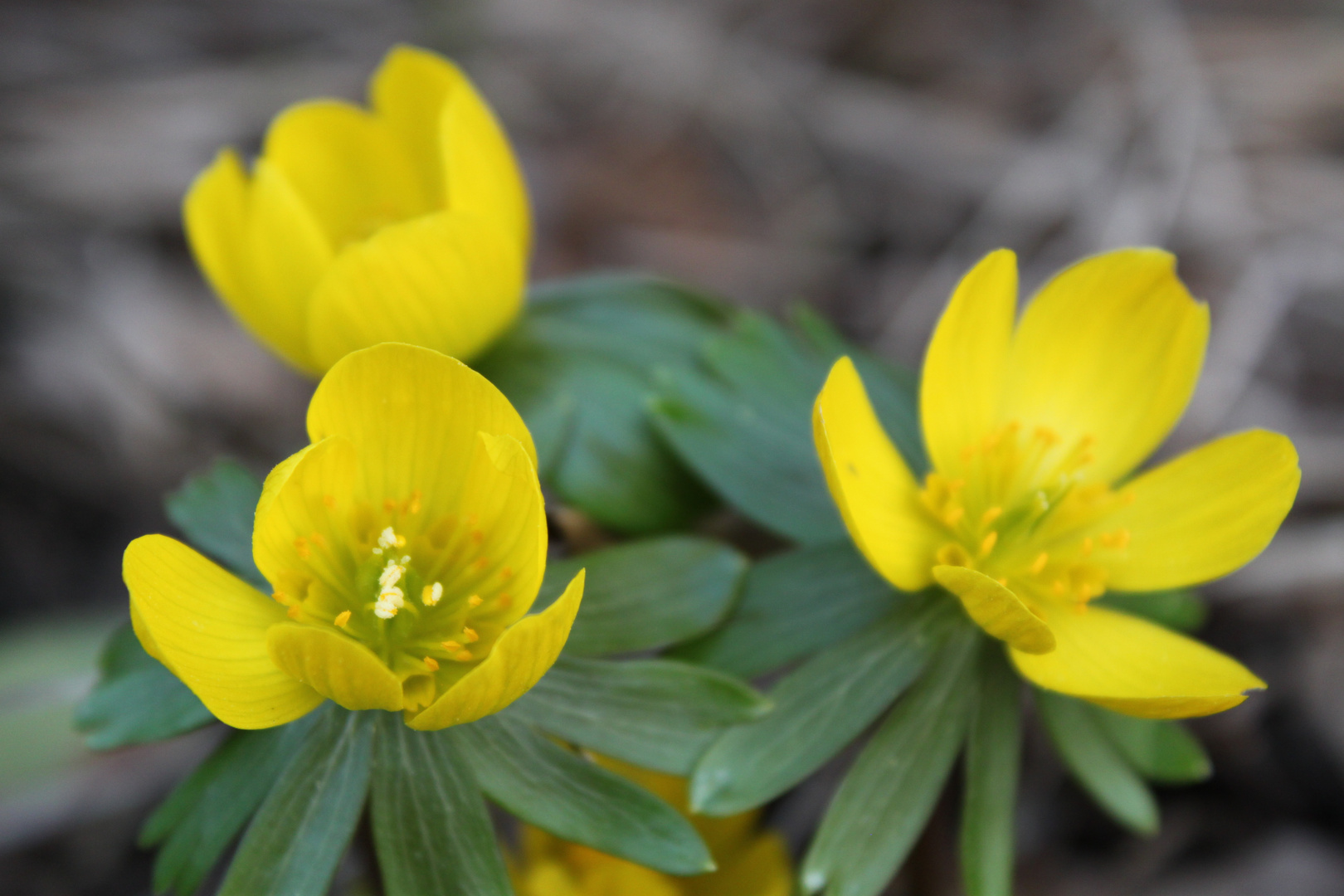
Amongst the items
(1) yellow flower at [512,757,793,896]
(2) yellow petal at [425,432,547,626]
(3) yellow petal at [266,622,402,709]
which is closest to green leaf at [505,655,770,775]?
(2) yellow petal at [425,432,547,626]

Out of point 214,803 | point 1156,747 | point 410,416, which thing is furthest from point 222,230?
point 1156,747

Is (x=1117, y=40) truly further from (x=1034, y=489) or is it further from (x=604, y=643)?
(x=604, y=643)

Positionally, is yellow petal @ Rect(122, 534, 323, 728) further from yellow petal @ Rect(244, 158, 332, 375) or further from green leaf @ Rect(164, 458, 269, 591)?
yellow petal @ Rect(244, 158, 332, 375)

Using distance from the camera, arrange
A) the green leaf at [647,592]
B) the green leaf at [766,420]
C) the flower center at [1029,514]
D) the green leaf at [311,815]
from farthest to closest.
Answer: the green leaf at [766,420] → the flower center at [1029,514] → the green leaf at [647,592] → the green leaf at [311,815]

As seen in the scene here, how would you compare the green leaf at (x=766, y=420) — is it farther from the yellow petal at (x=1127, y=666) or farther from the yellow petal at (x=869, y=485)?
the yellow petal at (x=1127, y=666)

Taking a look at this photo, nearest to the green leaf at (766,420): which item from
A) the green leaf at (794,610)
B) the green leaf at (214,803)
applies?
the green leaf at (794,610)
